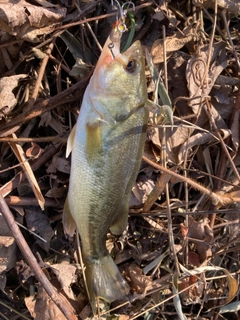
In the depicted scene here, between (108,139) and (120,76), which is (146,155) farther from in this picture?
(120,76)

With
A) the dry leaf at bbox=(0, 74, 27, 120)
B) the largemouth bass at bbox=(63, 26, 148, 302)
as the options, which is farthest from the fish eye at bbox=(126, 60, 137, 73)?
the dry leaf at bbox=(0, 74, 27, 120)

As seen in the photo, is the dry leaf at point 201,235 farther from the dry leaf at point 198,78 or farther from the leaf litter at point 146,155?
the dry leaf at point 198,78

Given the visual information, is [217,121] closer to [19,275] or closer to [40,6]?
[40,6]

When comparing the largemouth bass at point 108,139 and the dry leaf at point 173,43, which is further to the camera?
the dry leaf at point 173,43

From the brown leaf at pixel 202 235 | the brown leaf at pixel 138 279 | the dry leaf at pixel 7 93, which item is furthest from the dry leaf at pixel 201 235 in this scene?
the dry leaf at pixel 7 93

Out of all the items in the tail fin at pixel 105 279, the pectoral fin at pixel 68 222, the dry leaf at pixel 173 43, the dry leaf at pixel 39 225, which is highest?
the dry leaf at pixel 173 43

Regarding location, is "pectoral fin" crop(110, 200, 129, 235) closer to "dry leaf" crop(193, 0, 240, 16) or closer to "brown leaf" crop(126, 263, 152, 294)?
"brown leaf" crop(126, 263, 152, 294)

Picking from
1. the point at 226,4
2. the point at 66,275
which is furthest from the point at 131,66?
the point at 66,275
